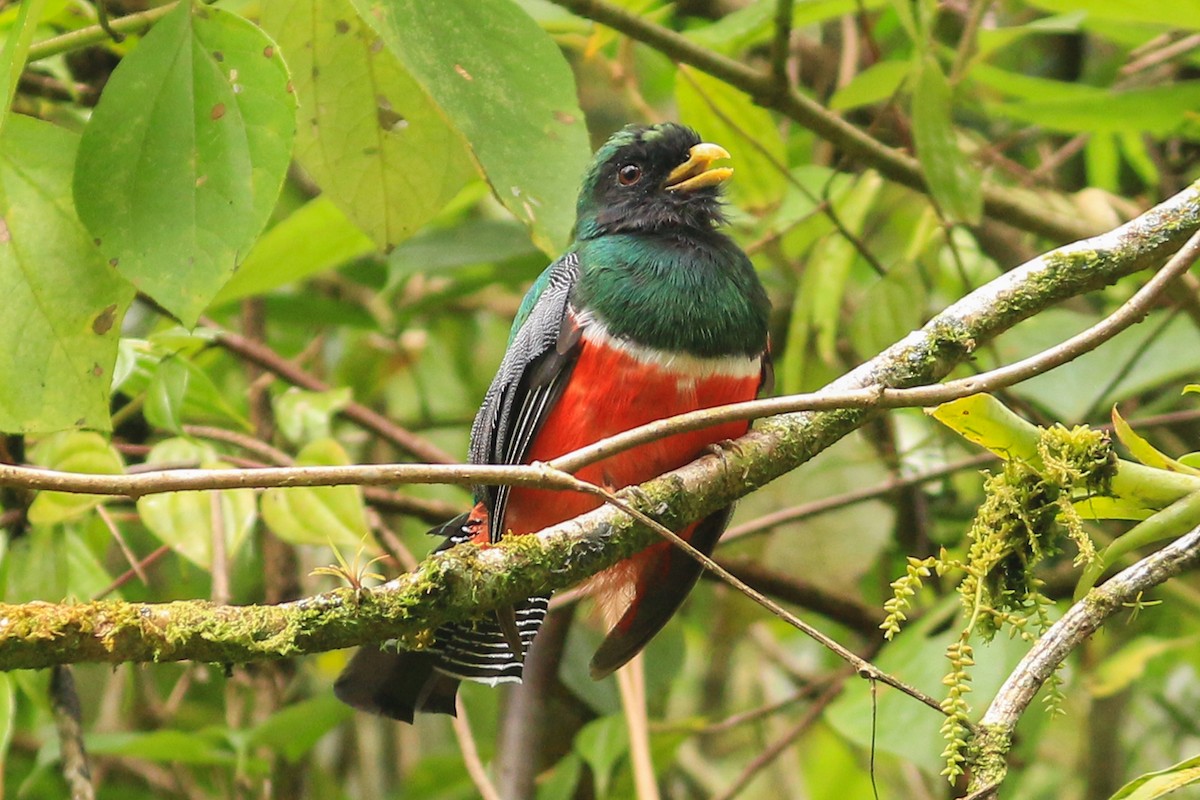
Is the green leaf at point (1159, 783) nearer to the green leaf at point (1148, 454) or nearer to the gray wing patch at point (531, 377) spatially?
the green leaf at point (1148, 454)

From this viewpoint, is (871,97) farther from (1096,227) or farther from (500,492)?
(500,492)

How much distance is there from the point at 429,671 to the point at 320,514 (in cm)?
43

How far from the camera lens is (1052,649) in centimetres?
168

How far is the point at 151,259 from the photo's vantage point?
6.01 ft

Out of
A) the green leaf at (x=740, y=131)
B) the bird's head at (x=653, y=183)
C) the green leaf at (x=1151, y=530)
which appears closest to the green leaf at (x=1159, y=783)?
the green leaf at (x=1151, y=530)

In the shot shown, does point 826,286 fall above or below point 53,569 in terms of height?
above

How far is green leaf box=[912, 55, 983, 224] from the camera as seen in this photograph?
9.84ft

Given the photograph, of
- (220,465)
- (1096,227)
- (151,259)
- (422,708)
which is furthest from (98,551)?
(1096,227)

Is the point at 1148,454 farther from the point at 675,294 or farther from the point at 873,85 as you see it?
the point at 873,85

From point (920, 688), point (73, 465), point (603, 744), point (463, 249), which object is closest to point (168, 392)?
point (73, 465)

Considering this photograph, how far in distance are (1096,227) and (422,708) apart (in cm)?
233

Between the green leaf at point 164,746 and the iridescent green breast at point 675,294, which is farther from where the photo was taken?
the green leaf at point 164,746

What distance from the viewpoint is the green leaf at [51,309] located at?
1944 millimetres

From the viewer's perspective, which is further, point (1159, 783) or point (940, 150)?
point (940, 150)
